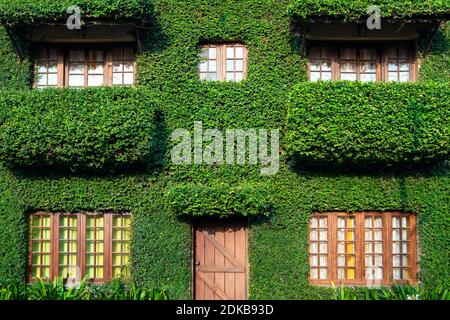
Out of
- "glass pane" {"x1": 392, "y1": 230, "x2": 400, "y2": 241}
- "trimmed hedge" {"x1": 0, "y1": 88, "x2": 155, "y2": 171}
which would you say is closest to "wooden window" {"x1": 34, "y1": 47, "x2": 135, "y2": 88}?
"trimmed hedge" {"x1": 0, "y1": 88, "x2": 155, "y2": 171}

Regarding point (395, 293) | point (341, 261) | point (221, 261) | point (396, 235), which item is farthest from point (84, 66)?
point (395, 293)

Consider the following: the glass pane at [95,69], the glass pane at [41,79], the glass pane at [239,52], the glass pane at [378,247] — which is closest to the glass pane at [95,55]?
the glass pane at [95,69]

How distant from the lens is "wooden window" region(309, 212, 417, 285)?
1031cm

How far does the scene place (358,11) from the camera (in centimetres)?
973

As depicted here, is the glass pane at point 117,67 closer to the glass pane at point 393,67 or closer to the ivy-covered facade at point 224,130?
the ivy-covered facade at point 224,130

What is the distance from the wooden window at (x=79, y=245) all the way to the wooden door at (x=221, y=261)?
167 centimetres

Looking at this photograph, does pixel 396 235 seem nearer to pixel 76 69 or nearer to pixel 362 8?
pixel 362 8

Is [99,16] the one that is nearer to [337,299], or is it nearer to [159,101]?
[159,101]

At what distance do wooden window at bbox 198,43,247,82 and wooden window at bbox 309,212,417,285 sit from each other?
381cm

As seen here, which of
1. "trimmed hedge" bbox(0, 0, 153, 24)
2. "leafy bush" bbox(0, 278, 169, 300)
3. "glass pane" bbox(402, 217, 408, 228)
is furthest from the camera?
"glass pane" bbox(402, 217, 408, 228)

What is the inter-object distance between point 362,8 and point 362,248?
522 centimetres

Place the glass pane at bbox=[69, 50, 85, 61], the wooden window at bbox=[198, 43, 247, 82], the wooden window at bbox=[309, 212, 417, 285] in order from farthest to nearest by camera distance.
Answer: the glass pane at bbox=[69, 50, 85, 61]
the wooden window at bbox=[198, 43, 247, 82]
the wooden window at bbox=[309, 212, 417, 285]

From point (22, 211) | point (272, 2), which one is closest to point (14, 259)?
point (22, 211)

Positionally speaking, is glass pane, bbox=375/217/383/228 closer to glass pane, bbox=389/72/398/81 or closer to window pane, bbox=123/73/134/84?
glass pane, bbox=389/72/398/81
